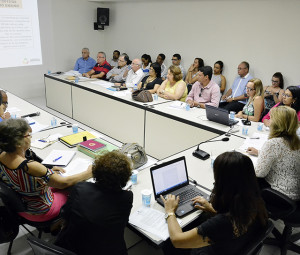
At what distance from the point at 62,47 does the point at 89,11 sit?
1370 mm

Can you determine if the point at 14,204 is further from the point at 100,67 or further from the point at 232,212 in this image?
the point at 100,67

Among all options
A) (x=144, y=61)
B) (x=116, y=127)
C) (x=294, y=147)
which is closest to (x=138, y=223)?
(x=294, y=147)

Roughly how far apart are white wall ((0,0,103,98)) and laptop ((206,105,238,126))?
5.53 meters

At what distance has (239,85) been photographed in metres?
5.50

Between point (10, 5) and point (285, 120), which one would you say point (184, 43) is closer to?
point (10, 5)

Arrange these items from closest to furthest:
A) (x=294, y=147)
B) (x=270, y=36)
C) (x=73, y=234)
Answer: (x=73, y=234) → (x=294, y=147) → (x=270, y=36)

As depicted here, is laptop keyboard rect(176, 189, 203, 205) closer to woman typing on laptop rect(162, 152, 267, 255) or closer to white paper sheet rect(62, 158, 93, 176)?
woman typing on laptop rect(162, 152, 267, 255)

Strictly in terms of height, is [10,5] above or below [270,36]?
above

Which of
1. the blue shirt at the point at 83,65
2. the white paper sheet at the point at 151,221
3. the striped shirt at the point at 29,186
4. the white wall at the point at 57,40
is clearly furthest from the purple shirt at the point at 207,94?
the white wall at the point at 57,40

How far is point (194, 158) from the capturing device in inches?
97.4

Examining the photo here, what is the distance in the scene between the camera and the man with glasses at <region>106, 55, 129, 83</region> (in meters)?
6.52

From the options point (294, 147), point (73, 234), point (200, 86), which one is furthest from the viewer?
point (200, 86)

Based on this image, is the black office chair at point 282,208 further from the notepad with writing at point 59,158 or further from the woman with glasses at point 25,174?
the notepad with writing at point 59,158

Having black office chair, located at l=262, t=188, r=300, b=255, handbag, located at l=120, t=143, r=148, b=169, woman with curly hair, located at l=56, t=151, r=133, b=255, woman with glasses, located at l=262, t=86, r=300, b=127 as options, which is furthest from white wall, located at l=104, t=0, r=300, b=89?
woman with curly hair, located at l=56, t=151, r=133, b=255
